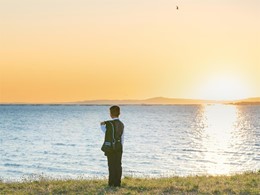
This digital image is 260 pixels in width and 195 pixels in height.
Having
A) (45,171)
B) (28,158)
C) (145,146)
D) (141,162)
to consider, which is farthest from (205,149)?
(45,171)

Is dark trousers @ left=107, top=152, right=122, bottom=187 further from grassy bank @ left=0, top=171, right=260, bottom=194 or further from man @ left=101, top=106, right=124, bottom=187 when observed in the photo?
grassy bank @ left=0, top=171, right=260, bottom=194

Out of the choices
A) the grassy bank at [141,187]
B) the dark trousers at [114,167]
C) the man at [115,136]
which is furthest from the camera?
the dark trousers at [114,167]

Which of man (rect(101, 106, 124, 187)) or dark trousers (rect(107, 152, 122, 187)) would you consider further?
dark trousers (rect(107, 152, 122, 187))

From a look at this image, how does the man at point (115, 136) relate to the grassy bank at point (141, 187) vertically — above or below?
above

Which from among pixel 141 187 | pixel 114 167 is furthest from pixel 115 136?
pixel 141 187

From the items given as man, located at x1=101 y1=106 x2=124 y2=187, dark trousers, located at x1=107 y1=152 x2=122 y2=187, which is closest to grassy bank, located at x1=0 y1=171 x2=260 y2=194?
dark trousers, located at x1=107 y1=152 x2=122 y2=187

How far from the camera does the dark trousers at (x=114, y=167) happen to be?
578 inches

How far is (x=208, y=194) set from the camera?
14.0 metres

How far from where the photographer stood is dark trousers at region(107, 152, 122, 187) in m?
14.7

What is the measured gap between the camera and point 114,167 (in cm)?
1483

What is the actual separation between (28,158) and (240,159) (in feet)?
70.4

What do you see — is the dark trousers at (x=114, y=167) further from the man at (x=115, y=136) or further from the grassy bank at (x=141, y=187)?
the grassy bank at (x=141, y=187)

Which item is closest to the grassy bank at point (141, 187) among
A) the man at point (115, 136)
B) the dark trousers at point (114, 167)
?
the dark trousers at point (114, 167)

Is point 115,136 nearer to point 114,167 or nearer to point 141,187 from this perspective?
point 114,167
